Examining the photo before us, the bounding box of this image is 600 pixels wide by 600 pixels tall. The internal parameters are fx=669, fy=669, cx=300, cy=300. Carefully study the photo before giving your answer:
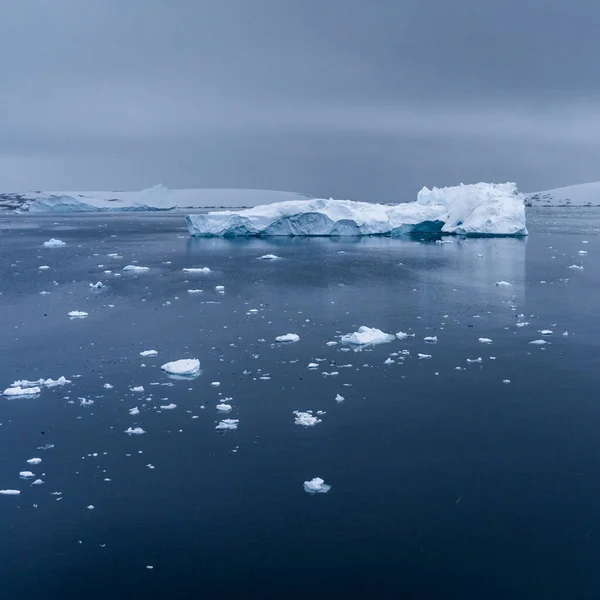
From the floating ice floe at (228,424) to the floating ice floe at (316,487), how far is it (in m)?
1.33

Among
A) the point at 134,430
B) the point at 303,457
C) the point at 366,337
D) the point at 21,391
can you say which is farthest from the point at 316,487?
the point at 366,337

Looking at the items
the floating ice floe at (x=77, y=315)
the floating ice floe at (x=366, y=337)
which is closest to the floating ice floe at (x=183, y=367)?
the floating ice floe at (x=366, y=337)

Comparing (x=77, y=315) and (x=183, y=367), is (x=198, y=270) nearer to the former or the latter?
(x=77, y=315)

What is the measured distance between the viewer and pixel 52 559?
4.14 m

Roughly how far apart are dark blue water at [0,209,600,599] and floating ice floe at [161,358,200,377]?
13 centimetres

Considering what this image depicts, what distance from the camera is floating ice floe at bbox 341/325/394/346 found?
9.05 m

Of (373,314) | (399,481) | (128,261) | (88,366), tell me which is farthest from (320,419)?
(128,261)

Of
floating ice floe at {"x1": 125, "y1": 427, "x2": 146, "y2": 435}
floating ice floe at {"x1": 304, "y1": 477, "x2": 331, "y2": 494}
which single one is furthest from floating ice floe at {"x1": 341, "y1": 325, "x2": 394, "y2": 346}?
floating ice floe at {"x1": 304, "y1": 477, "x2": 331, "y2": 494}

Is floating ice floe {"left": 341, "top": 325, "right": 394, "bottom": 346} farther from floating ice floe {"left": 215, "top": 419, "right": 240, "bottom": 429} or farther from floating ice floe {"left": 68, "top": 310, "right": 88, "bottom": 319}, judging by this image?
floating ice floe {"left": 68, "top": 310, "right": 88, "bottom": 319}

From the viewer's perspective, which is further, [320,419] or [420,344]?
[420,344]

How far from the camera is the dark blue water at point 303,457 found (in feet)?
13.3

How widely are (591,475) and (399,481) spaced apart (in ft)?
4.91

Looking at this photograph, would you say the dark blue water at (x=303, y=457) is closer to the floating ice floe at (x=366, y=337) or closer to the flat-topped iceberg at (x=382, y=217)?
the floating ice floe at (x=366, y=337)

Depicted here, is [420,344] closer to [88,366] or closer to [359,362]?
[359,362]
